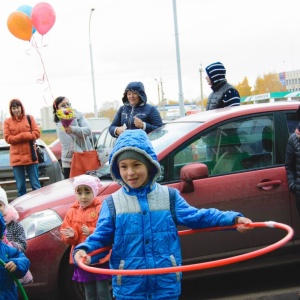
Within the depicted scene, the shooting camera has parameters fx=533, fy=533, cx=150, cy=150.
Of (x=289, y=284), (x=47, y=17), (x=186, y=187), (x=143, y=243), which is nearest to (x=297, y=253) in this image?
(x=289, y=284)

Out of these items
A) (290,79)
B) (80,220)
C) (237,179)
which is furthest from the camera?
(290,79)

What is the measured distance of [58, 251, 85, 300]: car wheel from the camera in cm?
460

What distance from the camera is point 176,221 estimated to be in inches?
121

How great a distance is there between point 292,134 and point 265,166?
41 cm

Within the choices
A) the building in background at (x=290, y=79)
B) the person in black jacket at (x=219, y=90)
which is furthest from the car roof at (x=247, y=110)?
the building in background at (x=290, y=79)

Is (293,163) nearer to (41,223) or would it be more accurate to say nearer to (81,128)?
(41,223)

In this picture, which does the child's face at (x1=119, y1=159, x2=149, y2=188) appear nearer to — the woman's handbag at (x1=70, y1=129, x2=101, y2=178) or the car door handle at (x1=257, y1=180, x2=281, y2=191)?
the car door handle at (x1=257, y1=180, x2=281, y2=191)

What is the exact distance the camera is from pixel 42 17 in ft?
Result: 29.9

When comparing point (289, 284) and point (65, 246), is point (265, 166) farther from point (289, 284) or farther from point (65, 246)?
point (65, 246)

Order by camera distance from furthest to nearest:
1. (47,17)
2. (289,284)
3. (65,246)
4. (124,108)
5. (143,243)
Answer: (47,17) < (124,108) < (289,284) < (65,246) < (143,243)

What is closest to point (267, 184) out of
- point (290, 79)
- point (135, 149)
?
point (135, 149)

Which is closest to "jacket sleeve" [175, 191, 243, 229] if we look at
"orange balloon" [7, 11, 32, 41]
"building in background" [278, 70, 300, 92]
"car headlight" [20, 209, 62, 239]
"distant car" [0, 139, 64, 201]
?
"car headlight" [20, 209, 62, 239]

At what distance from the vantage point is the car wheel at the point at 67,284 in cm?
460

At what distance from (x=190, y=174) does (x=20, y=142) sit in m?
4.07
